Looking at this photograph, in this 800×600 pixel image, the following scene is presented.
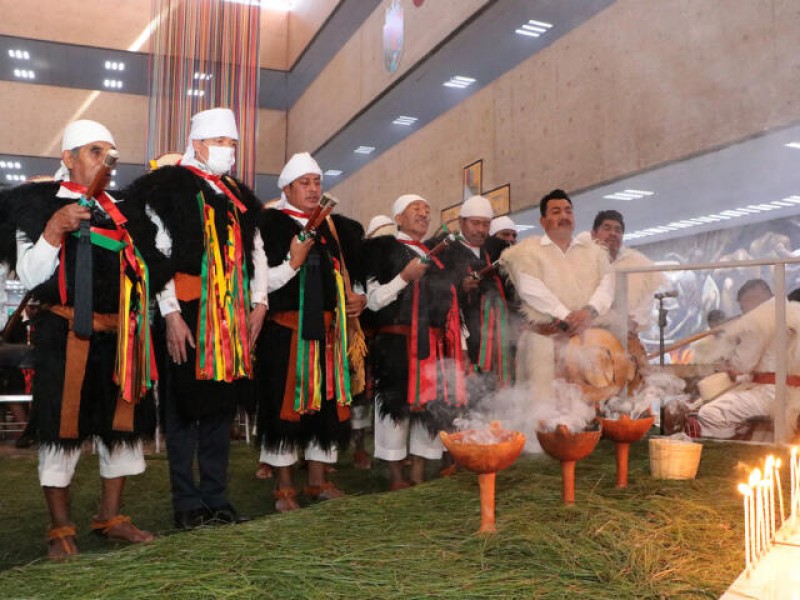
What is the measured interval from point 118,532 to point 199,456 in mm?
383

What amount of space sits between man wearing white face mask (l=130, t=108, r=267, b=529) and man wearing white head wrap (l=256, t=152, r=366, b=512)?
1.10 feet

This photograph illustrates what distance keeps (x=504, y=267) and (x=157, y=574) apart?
8.71 ft

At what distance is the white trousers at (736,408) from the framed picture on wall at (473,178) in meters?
3.67

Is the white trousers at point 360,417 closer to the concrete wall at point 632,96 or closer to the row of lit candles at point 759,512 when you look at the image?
the concrete wall at point 632,96

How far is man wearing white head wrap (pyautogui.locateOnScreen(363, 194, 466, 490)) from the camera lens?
3615 millimetres

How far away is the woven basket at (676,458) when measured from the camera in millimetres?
2957

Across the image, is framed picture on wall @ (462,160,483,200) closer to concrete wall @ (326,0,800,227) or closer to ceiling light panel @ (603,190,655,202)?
concrete wall @ (326,0,800,227)

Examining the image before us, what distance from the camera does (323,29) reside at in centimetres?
1020

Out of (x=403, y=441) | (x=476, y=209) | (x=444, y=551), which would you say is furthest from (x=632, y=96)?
(x=444, y=551)

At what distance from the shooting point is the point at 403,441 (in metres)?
3.69

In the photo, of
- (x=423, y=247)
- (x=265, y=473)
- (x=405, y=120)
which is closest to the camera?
(x=423, y=247)

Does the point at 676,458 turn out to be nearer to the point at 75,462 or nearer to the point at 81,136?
the point at 75,462

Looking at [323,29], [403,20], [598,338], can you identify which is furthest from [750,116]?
[323,29]

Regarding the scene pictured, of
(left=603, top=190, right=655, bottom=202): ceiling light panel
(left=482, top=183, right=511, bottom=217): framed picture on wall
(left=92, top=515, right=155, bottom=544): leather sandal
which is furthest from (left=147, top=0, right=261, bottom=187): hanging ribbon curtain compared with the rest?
(left=92, top=515, right=155, bottom=544): leather sandal
